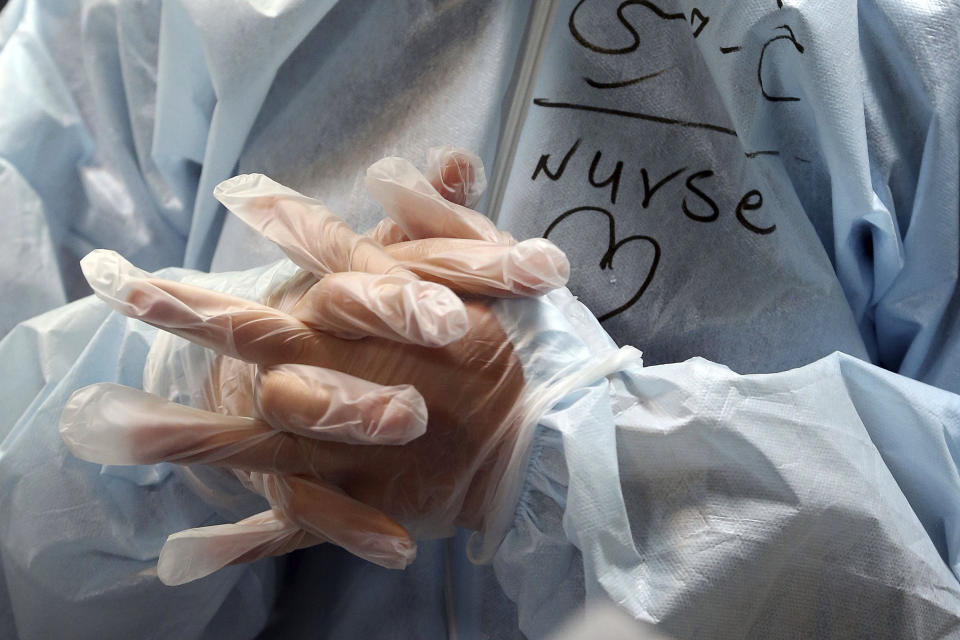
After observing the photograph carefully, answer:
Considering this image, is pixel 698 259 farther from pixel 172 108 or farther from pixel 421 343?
pixel 172 108

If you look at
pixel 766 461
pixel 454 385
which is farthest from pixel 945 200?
pixel 454 385

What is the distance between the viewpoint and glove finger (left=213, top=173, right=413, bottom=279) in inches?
25.8

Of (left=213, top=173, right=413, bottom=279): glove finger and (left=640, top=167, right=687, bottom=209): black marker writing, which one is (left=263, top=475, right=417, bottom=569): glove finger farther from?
(left=640, top=167, right=687, bottom=209): black marker writing

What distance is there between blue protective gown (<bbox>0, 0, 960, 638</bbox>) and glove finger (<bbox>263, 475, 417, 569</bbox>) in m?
0.09

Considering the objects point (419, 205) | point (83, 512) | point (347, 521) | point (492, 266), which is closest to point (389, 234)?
point (419, 205)

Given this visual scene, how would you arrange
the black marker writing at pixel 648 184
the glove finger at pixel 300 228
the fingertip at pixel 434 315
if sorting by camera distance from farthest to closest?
1. the black marker writing at pixel 648 184
2. the glove finger at pixel 300 228
3. the fingertip at pixel 434 315

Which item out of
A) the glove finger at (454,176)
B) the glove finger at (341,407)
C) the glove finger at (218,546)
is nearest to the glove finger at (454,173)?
the glove finger at (454,176)

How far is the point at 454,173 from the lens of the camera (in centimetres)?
71

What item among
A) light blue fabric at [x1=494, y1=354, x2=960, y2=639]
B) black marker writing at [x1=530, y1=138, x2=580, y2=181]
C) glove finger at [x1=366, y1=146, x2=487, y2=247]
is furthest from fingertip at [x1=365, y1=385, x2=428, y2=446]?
black marker writing at [x1=530, y1=138, x2=580, y2=181]

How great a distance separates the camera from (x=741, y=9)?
72cm

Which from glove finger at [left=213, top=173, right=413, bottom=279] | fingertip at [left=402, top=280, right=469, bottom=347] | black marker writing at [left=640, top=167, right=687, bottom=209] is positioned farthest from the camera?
black marker writing at [left=640, top=167, right=687, bottom=209]

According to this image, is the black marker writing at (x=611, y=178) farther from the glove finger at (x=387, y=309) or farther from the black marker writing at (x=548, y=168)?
the glove finger at (x=387, y=309)

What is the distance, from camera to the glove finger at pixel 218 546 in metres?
0.62

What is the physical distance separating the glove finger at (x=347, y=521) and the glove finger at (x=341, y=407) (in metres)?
0.06
